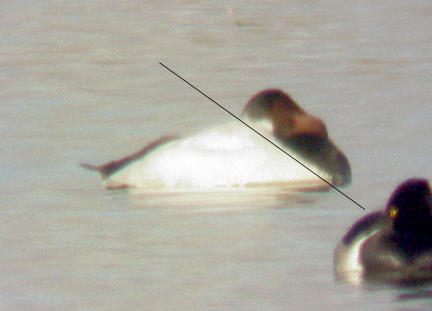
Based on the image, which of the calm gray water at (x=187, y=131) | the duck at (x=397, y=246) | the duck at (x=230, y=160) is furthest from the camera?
the duck at (x=230, y=160)

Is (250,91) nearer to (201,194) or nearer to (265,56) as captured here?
(265,56)

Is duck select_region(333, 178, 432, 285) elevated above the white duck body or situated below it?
above

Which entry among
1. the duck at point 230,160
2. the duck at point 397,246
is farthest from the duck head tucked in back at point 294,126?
the duck at point 397,246

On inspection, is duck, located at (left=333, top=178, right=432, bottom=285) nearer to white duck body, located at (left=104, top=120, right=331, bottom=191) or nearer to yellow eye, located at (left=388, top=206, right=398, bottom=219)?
yellow eye, located at (left=388, top=206, right=398, bottom=219)

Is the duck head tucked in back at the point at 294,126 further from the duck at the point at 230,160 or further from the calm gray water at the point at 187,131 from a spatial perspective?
the calm gray water at the point at 187,131

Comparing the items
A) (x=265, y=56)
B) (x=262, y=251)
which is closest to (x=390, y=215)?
(x=262, y=251)

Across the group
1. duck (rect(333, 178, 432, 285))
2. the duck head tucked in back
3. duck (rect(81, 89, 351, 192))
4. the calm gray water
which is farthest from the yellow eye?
the duck head tucked in back

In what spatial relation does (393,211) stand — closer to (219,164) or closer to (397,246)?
(397,246)
